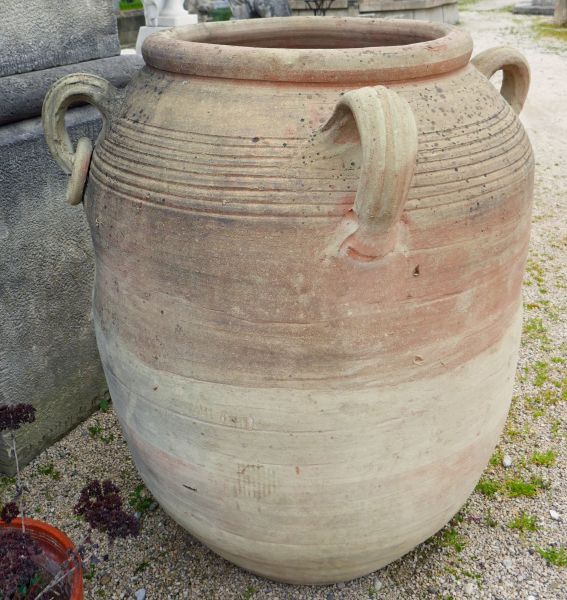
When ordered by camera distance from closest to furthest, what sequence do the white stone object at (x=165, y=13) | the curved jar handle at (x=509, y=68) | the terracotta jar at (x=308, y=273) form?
the terracotta jar at (x=308, y=273) → the curved jar handle at (x=509, y=68) → the white stone object at (x=165, y=13)

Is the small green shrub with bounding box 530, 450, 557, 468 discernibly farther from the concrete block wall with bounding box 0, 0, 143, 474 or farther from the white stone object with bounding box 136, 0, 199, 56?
the white stone object with bounding box 136, 0, 199, 56

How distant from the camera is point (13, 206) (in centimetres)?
248

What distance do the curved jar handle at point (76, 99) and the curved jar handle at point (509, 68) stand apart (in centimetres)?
104

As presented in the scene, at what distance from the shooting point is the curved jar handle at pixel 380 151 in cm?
129

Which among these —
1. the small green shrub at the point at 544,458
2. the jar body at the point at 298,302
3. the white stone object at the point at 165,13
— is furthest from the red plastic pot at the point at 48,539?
the white stone object at the point at 165,13

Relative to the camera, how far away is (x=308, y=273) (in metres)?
1.45

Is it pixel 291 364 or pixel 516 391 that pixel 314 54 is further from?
pixel 516 391

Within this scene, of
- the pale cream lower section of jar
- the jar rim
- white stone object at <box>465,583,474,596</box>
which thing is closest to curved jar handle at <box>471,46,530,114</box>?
the jar rim

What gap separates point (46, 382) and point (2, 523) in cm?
84

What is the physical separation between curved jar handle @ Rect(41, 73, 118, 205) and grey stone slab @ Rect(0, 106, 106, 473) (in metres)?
0.58

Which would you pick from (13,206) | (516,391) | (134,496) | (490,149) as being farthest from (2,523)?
(516,391)

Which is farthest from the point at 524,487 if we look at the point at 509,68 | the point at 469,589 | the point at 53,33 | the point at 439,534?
the point at 53,33

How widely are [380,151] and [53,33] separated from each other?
6.00 feet

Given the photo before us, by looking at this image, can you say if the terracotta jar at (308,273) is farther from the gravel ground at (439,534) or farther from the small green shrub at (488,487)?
the small green shrub at (488,487)
